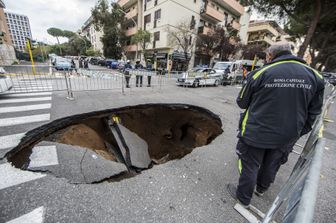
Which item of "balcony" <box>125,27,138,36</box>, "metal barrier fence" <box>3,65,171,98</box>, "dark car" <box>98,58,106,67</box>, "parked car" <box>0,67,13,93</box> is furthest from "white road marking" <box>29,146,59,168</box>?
"balcony" <box>125,27,138,36</box>

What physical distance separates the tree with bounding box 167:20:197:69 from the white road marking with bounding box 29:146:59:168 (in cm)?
2125

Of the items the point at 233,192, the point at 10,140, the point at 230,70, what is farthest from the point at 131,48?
the point at 233,192

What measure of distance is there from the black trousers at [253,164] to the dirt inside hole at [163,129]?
7.92 feet

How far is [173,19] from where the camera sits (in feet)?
69.4

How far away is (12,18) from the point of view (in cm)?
7181

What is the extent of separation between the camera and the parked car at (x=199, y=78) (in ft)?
39.0

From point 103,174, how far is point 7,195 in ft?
3.68

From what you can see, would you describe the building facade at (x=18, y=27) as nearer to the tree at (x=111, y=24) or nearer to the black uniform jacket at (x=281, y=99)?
the tree at (x=111, y=24)

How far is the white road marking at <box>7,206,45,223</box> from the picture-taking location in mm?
1575

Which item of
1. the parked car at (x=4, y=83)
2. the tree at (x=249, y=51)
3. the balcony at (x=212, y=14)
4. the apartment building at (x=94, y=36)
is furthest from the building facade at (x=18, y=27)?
the tree at (x=249, y=51)

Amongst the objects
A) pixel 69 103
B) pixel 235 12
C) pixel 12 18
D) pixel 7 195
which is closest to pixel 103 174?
pixel 7 195

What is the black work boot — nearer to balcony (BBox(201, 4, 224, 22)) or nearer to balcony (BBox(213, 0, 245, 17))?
balcony (BBox(201, 4, 224, 22))

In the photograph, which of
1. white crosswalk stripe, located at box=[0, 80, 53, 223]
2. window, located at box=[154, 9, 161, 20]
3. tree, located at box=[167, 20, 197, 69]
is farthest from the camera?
window, located at box=[154, 9, 161, 20]

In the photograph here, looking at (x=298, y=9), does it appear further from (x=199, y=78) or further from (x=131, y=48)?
(x=131, y=48)
